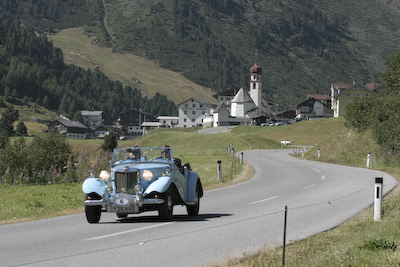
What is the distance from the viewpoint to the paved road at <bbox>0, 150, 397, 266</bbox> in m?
8.44

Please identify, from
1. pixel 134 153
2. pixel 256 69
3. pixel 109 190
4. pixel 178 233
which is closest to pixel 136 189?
pixel 109 190

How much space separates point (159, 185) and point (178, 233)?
4.94 feet

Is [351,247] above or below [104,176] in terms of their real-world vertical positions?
below

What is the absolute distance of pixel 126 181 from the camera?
39.8 feet

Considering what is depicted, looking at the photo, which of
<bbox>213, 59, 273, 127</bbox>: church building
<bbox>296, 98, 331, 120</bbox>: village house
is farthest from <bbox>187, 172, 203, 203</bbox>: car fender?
<bbox>296, 98, 331, 120</bbox>: village house

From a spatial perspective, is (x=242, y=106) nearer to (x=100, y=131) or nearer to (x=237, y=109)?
(x=237, y=109)

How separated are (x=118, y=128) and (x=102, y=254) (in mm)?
191686

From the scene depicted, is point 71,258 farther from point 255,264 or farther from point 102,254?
point 255,264

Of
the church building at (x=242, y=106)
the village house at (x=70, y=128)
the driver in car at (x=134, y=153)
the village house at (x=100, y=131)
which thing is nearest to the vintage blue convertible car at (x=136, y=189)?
the driver in car at (x=134, y=153)

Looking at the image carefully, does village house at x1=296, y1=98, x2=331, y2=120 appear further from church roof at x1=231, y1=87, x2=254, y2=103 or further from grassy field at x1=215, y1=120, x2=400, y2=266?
grassy field at x1=215, y1=120, x2=400, y2=266

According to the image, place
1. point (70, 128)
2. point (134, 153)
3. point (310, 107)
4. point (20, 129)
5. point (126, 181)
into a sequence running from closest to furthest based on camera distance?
point (126, 181), point (134, 153), point (20, 129), point (70, 128), point (310, 107)

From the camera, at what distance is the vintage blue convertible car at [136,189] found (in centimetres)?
1180

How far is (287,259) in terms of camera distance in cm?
837

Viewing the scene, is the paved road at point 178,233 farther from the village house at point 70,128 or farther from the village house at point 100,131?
the village house at point 100,131
